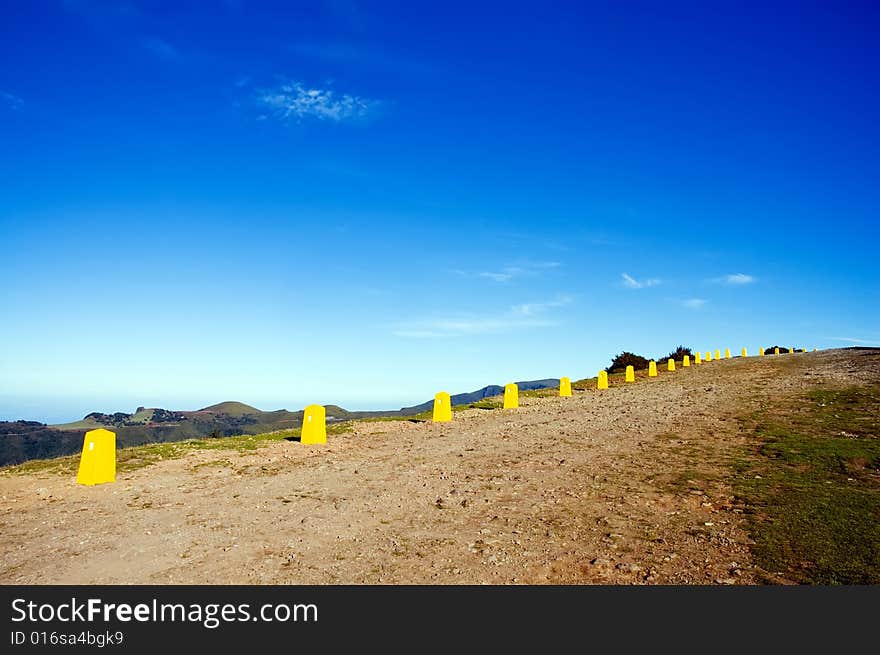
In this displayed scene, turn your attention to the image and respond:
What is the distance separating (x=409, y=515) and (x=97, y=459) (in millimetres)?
6693

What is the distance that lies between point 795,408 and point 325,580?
16.4m

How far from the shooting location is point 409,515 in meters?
7.86

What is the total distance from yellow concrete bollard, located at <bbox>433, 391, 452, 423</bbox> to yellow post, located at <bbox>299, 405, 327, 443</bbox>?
17.3ft

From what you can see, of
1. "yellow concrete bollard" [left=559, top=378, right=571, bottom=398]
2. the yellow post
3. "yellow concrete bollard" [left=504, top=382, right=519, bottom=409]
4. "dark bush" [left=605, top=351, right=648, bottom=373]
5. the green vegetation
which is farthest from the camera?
"dark bush" [left=605, top=351, right=648, bottom=373]

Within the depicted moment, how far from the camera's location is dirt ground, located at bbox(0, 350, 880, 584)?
5742 millimetres

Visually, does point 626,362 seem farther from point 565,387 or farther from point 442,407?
point 442,407

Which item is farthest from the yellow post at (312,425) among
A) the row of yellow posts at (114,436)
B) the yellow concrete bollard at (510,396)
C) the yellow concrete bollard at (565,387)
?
the yellow concrete bollard at (565,387)

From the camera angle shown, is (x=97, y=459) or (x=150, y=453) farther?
(x=150, y=453)

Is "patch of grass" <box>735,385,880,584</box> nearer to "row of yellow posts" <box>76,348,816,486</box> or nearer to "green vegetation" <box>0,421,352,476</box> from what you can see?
"row of yellow posts" <box>76,348,816,486</box>

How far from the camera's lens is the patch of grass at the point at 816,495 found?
18.4ft

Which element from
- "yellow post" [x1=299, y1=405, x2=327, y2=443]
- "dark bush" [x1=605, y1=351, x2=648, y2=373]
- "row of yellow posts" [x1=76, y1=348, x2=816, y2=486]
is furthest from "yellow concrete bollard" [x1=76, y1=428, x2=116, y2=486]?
"dark bush" [x1=605, y1=351, x2=648, y2=373]

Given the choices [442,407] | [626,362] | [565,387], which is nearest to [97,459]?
[442,407]
